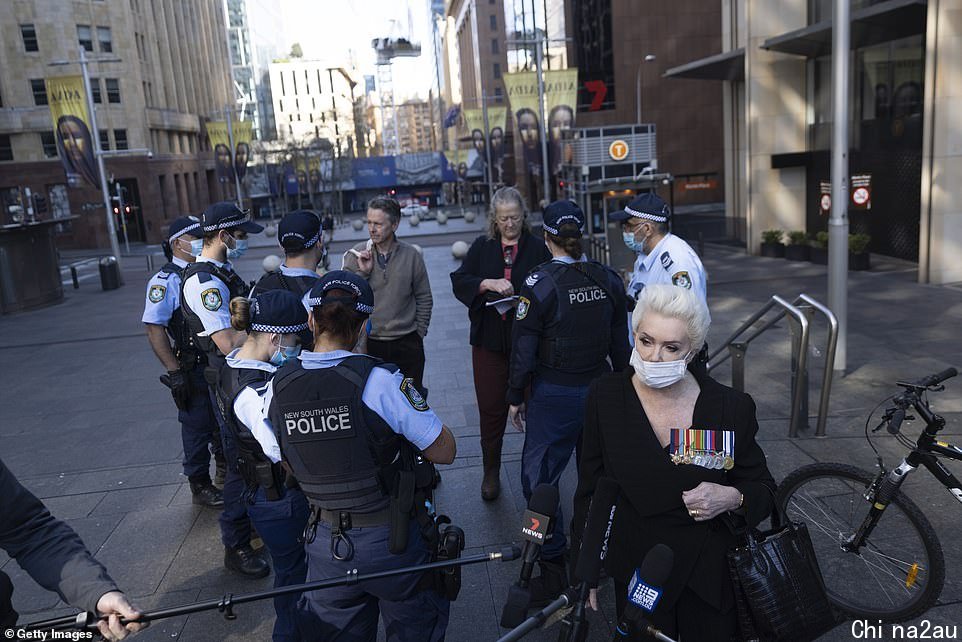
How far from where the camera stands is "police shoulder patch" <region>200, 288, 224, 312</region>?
16.5 ft

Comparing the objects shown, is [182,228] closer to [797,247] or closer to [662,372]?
[662,372]

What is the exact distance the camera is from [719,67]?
2177 cm

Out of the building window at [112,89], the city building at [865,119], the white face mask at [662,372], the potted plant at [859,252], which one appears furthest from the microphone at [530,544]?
the building window at [112,89]

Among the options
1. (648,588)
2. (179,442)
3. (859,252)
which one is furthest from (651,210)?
(859,252)

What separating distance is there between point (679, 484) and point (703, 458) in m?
0.12

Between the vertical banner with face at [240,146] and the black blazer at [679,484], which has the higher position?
the vertical banner with face at [240,146]

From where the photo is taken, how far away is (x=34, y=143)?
4691 cm

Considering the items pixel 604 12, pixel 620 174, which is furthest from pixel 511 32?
pixel 620 174

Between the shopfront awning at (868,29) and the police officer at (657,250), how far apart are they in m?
11.0

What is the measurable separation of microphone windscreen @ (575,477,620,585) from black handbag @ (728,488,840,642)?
434mm

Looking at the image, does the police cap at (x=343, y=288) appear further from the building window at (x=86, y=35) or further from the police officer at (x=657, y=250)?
the building window at (x=86, y=35)

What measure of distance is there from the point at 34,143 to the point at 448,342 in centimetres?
4548

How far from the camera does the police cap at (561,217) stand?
4.41 m

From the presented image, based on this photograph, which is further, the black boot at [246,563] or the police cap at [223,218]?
the police cap at [223,218]
